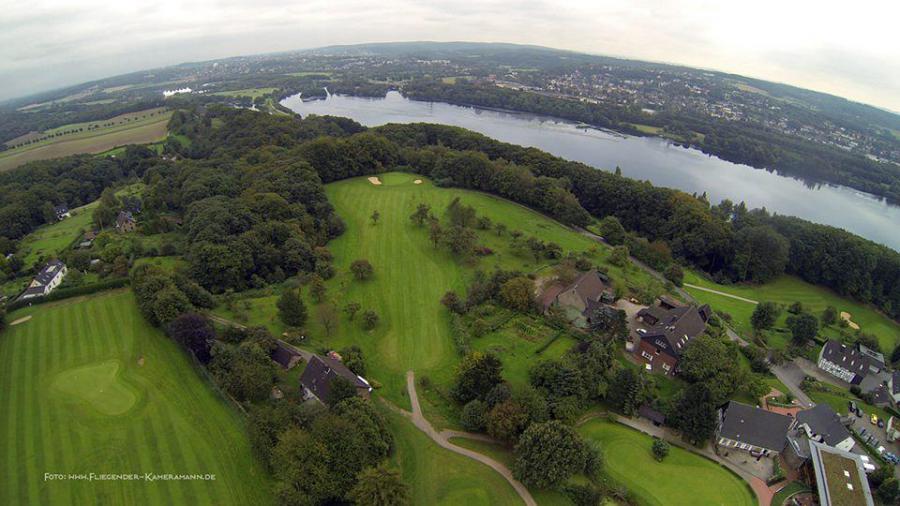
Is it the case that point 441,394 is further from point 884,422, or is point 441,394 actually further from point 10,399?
point 884,422

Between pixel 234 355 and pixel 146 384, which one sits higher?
pixel 234 355

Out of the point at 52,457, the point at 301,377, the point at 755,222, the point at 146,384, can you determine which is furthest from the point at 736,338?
the point at 52,457

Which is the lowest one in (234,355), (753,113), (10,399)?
(10,399)

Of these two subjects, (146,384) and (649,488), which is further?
(146,384)

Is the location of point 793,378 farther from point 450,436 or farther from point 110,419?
point 110,419

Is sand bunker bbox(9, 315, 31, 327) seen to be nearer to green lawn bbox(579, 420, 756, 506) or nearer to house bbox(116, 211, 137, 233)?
house bbox(116, 211, 137, 233)

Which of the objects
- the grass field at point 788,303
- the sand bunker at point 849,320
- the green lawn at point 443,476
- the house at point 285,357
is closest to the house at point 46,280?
the house at point 285,357

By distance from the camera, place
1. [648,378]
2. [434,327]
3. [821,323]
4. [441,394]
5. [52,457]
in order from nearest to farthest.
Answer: [52,457] < [441,394] < [648,378] < [434,327] < [821,323]

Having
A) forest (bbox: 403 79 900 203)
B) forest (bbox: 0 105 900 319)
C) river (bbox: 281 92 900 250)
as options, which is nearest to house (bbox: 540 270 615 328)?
forest (bbox: 0 105 900 319)
